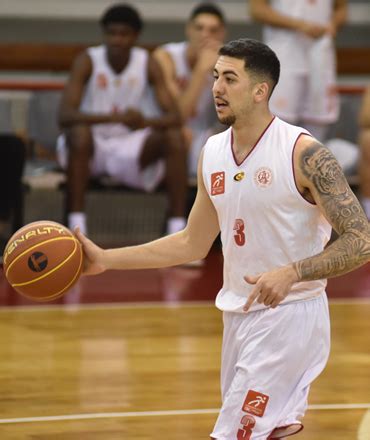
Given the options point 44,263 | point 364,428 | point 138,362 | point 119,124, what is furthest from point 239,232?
point 119,124

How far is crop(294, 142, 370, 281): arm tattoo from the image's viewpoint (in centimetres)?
331

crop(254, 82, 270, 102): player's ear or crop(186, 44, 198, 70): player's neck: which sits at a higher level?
crop(254, 82, 270, 102): player's ear

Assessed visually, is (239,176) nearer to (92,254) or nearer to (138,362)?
(92,254)

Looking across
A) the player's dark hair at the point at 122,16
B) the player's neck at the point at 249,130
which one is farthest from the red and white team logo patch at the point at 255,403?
the player's dark hair at the point at 122,16

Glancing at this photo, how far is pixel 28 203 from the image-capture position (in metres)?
8.66

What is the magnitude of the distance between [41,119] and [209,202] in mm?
5055

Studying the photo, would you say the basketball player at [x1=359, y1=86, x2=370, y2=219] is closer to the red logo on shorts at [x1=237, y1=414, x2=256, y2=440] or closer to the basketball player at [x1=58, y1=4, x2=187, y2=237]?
the basketball player at [x1=58, y1=4, x2=187, y2=237]

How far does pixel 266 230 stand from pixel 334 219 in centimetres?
26

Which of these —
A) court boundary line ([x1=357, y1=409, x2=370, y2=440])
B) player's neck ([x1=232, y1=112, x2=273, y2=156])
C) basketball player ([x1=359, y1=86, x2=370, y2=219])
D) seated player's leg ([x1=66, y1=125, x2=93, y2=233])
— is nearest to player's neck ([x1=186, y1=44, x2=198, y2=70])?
seated player's leg ([x1=66, y1=125, x2=93, y2=233])

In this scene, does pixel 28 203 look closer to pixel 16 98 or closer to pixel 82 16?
pixel 16 98

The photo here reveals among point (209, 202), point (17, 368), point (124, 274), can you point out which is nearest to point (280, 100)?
point (124, 274)

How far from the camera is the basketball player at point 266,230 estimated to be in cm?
347

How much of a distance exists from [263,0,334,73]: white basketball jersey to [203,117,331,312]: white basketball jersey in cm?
476

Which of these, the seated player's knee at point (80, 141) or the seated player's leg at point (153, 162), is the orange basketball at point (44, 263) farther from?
the seated player's leg at point (153, 162)
